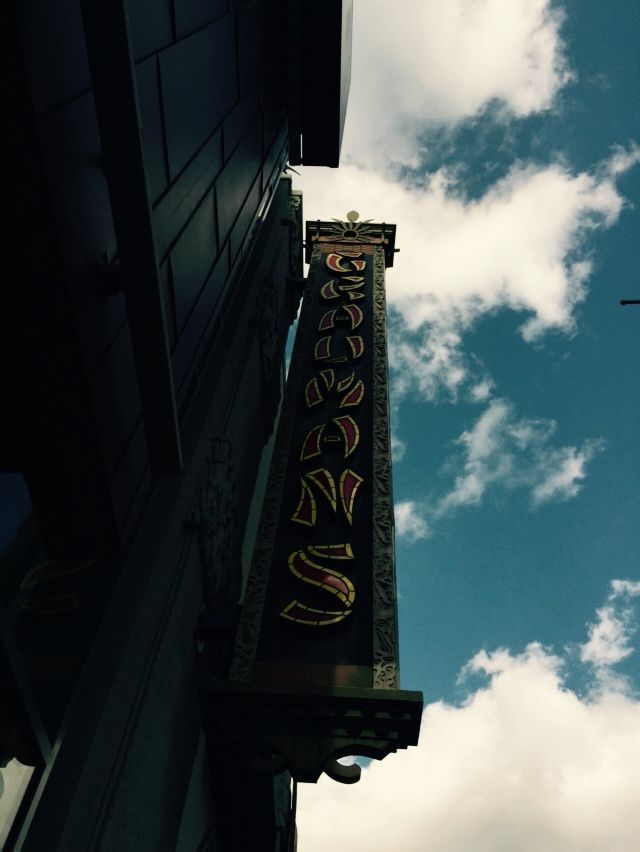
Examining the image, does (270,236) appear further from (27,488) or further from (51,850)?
(51,850)

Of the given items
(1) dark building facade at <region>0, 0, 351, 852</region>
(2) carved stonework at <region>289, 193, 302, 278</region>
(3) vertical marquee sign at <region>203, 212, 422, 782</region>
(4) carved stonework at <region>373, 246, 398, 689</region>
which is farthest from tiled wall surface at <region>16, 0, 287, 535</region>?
(2) carved stonework at <region>289, 193, 302, 278</region>

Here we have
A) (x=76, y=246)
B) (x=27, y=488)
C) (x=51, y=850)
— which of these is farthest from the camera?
(x=27, y=488)

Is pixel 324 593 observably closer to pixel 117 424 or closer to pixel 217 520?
pixel 217 520

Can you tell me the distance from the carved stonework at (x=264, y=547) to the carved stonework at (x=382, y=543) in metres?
1.79

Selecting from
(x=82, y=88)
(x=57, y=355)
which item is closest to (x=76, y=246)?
(x=57, y=355)

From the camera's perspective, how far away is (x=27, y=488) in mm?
6289

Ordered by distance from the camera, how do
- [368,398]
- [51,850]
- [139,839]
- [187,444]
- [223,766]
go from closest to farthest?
[51,850], [139,839], [187,444], [223,766], [368,398]

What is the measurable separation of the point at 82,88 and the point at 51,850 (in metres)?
6.05

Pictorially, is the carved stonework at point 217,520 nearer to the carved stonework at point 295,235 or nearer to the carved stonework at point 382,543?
the carved stonework at point 382,543

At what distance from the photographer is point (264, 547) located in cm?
1150

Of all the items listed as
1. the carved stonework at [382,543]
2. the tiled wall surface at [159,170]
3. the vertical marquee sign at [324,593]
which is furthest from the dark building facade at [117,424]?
the carved stonework at [382,543]

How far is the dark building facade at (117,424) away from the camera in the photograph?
4.97m

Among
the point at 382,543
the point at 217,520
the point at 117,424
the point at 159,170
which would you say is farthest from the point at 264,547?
the point at 159,170

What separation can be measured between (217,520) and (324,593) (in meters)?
2.21
